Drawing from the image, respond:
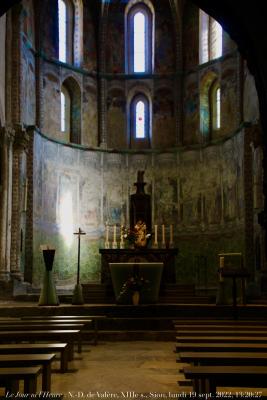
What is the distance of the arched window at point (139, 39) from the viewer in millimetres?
30406

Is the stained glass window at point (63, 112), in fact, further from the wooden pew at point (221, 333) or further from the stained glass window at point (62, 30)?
the wooden pew at point (221, 333)

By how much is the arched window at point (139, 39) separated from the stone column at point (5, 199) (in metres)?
10.3

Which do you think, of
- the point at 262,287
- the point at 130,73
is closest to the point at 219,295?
the point at 262,287

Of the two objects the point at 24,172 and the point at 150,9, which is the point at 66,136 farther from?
the point at 150,9

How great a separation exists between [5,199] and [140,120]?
10589 mm

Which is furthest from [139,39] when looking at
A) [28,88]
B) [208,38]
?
[28,88]

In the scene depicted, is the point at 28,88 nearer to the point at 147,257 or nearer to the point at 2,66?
the point at 2,66

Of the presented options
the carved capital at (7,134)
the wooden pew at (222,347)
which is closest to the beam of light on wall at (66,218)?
the carved capital at (7,134)

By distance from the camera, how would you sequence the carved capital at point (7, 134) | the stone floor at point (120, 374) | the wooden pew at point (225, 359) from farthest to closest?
the carved capital at point (7, 134)
the stone floor at point (120, 374)
the wooden pew at point (225, 359)

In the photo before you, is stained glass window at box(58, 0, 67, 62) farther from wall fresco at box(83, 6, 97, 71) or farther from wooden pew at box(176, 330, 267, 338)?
wooden pew at box(176, 330, 267, 338)

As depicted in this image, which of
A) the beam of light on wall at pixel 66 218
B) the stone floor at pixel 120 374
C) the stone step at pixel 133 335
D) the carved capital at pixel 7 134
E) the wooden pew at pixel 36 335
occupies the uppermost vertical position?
the carved capital at pixel 7 134

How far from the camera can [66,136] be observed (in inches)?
1125

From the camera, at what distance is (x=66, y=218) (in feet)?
89.6

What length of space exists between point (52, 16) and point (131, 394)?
24741 millimetres
